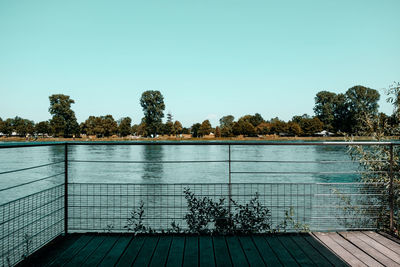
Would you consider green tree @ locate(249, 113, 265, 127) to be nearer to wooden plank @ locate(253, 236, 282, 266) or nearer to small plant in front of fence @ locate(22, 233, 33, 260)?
wooden plank @ locate(253, 236, 282, 266)

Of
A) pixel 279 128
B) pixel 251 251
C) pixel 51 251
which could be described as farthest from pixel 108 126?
pixel 251 251

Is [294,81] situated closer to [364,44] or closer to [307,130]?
[364,44]

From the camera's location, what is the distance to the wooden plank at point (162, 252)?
218cm

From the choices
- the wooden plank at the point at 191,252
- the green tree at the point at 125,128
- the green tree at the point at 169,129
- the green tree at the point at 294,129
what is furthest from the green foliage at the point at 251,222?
the green tree at the point at 125,128

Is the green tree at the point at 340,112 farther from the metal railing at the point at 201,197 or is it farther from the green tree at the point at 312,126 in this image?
the metal railing at the point at 201,197

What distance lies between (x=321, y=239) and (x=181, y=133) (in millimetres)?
79022

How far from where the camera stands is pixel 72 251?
2428mm

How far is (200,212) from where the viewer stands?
3.03m

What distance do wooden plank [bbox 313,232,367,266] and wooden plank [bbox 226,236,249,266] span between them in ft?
2.57

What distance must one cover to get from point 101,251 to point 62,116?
6945 centimetres

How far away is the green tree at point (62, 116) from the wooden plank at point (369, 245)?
68.0 meters

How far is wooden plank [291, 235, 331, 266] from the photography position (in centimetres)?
218

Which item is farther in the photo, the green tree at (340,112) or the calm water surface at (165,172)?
the green tree at (340,112)

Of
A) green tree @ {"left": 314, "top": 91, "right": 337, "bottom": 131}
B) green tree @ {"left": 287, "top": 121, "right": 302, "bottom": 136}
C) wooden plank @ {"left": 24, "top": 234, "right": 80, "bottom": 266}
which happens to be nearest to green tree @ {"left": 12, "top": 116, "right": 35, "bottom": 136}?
green tree @ {"left": 287, "top": 121, "right": 302, "bottom": 136}
